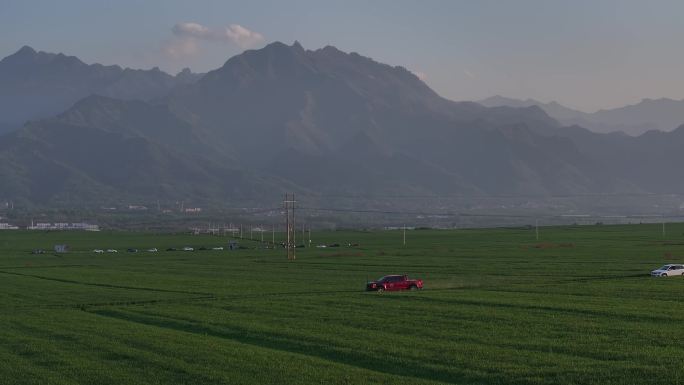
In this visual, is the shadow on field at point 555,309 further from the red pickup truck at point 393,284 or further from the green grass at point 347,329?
the red pickup truck at point 393,284

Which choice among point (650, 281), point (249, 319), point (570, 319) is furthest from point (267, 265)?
point (570, 319)

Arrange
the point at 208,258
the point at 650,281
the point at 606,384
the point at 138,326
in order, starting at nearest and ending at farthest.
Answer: the point at 606,384
the point at 138,326
the point at 650,281
the point at 208,258

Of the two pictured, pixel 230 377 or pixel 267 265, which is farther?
pixel 267 265

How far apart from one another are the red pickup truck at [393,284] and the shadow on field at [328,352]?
1687 cm

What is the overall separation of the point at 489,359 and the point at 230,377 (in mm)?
8067

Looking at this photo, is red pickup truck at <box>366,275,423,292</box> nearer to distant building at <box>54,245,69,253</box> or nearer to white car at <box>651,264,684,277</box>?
white car at <box>651,264,684,277</box>

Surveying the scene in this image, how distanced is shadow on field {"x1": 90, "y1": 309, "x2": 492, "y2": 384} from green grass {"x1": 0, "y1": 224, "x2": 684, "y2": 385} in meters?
0.08

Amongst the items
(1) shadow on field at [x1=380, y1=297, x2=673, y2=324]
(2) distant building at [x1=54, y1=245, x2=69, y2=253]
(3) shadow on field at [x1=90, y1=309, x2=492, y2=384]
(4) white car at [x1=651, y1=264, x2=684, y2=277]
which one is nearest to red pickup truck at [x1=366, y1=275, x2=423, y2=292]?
(1) shadow on field at [x1=380, y1=297, x2=673, y2=324]

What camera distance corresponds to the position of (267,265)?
312 ft

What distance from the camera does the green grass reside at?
28.8 meters

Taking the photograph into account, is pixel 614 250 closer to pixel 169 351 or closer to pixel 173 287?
pixel 173 287

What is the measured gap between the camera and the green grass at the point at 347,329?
28.8 m

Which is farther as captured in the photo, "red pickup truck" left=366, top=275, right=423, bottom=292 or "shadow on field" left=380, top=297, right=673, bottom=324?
"red pickup truck" left=366, top=275, right=423, bottom=292

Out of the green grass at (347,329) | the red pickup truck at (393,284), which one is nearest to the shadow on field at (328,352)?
the green grass at (347,329)
